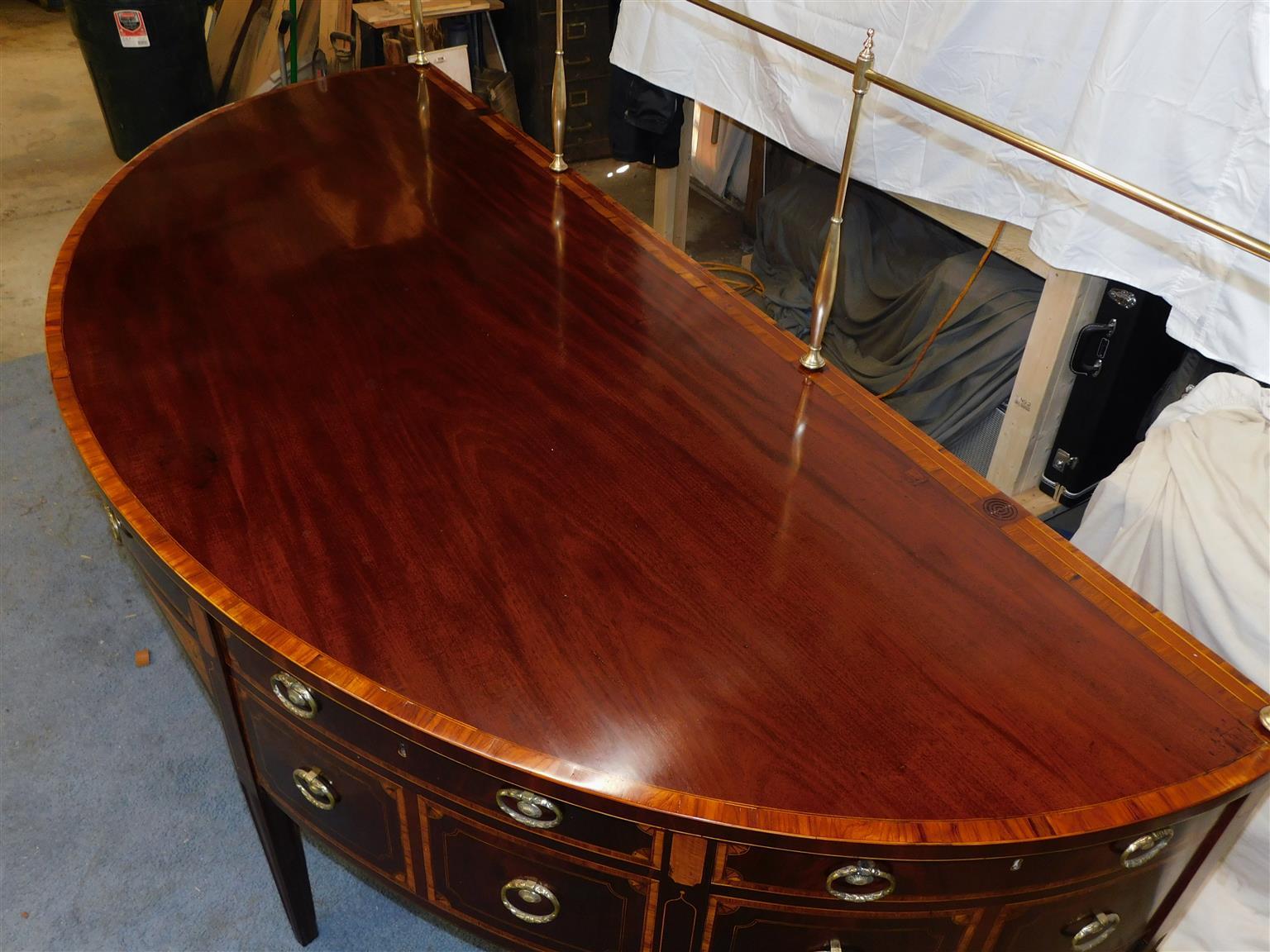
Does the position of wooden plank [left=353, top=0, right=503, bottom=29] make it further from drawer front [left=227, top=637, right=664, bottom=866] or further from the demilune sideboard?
drawer front [left=227, top=637, right=664, bottom=866]

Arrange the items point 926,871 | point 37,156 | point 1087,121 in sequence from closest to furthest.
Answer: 1. point 926,871
2. point 1087,121
3. point 37,156

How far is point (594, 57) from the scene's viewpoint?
386 cm

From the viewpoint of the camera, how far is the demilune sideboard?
949 millimetres

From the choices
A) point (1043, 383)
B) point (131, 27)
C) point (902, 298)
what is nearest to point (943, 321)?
point (902, 298)

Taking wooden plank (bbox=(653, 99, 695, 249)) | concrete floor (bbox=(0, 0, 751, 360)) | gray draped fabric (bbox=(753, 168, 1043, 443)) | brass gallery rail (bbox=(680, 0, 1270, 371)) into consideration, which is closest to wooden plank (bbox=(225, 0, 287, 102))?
concrete floor (bbox=(0, 0, 751, 360))

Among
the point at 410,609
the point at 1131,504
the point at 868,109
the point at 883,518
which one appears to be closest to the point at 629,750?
the point at 410,609

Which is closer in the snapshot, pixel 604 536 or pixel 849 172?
pixel 604 536

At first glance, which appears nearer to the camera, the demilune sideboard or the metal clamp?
the demilune sideboard

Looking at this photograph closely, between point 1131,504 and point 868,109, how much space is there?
1028 millimetres

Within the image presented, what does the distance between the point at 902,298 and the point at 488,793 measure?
6.75 ft

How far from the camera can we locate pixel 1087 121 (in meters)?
1.80

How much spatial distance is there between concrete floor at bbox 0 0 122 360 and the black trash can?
0.25m

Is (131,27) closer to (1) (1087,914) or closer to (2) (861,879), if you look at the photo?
(2) (861,879)

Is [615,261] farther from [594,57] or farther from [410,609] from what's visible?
[594,57]
